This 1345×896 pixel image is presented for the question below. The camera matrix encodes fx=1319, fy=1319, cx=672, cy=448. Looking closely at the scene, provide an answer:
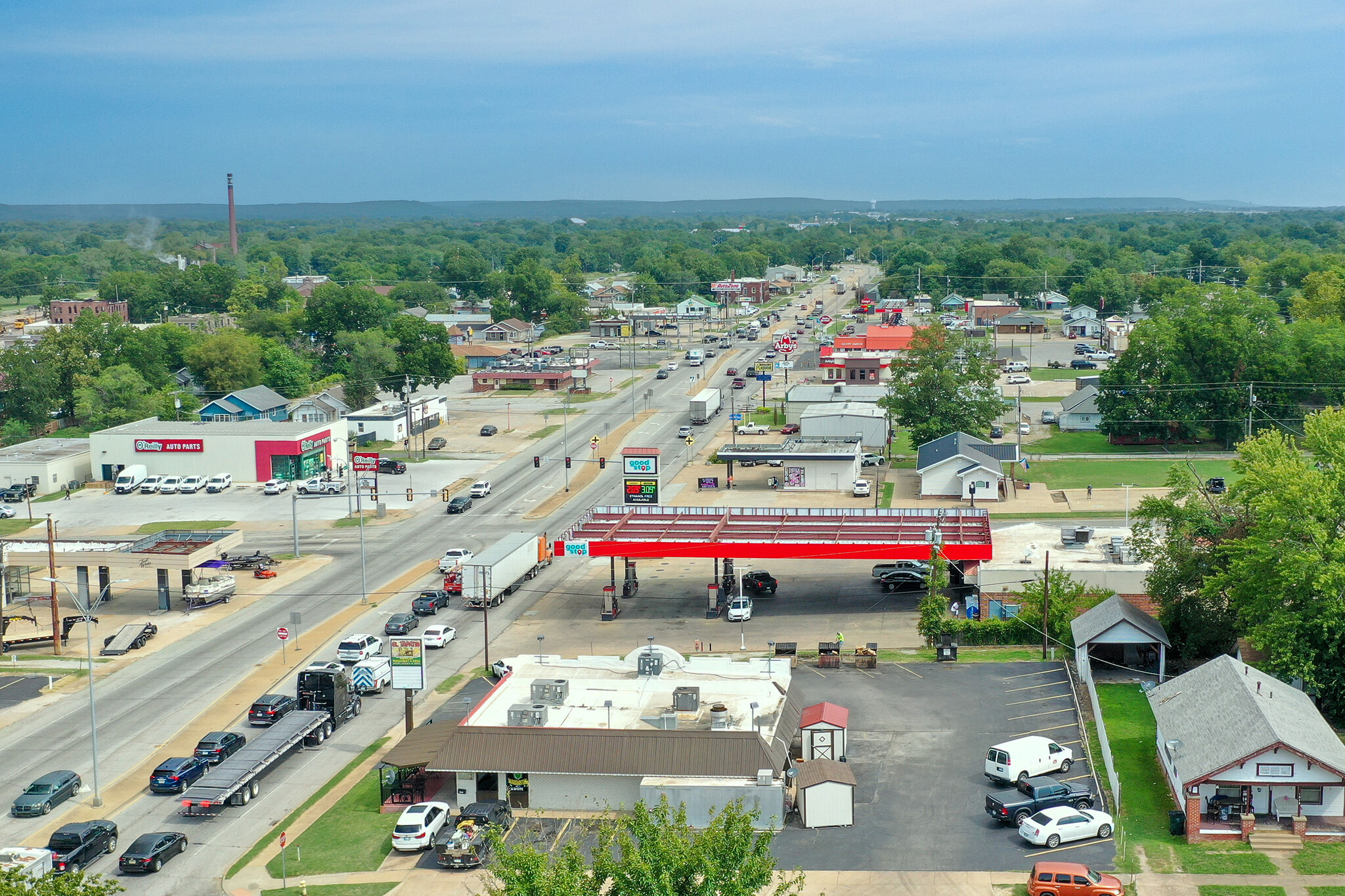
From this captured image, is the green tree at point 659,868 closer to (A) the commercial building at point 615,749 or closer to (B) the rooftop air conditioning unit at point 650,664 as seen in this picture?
(A) the commercial building at point 615,749

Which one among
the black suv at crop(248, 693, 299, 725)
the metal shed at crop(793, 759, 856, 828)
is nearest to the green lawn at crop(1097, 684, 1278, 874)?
the metal shed at crop(793, 759, 856, 828)

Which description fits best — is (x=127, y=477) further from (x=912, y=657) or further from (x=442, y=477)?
(x=912, y=657)

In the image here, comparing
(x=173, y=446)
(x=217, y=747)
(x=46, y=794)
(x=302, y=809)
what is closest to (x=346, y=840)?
(x=302, y=809)

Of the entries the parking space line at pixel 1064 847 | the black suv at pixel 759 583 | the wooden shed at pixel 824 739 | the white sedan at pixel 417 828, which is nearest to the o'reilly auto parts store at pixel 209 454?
the black suv at pixel 759 583

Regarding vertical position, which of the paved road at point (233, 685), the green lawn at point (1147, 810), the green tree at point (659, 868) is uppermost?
the green tree at point (659, 868)

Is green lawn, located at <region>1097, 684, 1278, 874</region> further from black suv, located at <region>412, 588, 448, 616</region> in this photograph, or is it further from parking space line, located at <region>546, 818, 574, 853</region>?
black suv, located at <region>412, 588, 448, 616</region>

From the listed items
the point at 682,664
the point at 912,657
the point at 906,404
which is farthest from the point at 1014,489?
the point at 682,664

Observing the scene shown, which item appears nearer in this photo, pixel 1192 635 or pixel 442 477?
pixel 1192 635
